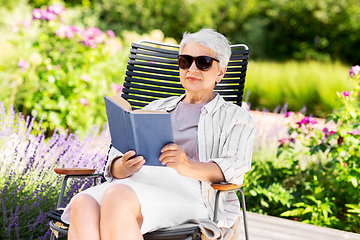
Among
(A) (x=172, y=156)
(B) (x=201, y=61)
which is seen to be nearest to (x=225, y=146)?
(A) (x=172, y=156)

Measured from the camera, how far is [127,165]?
1740mm

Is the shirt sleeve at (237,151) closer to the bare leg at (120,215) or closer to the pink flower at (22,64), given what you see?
the bare leg at (120,215)

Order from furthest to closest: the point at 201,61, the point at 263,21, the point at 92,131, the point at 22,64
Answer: the point at 263,21 → the point at 92,131 → the point at 22,64 → the point at 201,61

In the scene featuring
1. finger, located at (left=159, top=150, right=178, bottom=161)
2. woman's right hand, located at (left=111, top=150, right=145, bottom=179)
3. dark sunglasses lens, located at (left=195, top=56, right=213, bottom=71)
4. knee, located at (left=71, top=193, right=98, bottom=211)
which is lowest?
knee, located at (left=71, top=193, right=98, bottom=211)

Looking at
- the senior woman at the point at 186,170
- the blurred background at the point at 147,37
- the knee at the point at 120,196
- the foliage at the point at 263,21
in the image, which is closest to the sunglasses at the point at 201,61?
the senior woman at the point at 186,170

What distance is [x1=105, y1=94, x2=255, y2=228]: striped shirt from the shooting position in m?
1.87

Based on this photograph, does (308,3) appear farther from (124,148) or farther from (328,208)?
(124,148)

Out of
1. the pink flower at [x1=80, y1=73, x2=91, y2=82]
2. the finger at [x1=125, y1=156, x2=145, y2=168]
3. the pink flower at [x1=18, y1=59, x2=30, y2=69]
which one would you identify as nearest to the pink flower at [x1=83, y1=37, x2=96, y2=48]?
the pink flower at [x1=80, y1=73, x2=91, y2=82]

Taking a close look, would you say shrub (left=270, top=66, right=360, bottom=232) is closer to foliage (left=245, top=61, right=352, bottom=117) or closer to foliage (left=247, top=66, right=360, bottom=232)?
foliage (left=247, top=66, right=360, bottom=232)

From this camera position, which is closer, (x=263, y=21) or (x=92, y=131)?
(x=92, y=131)

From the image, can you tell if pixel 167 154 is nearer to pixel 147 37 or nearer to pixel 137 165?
pixel 137 165

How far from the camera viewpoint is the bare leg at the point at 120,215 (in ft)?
5.09

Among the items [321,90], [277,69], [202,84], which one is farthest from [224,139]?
[277,69]

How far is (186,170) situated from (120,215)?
1.21 feet
